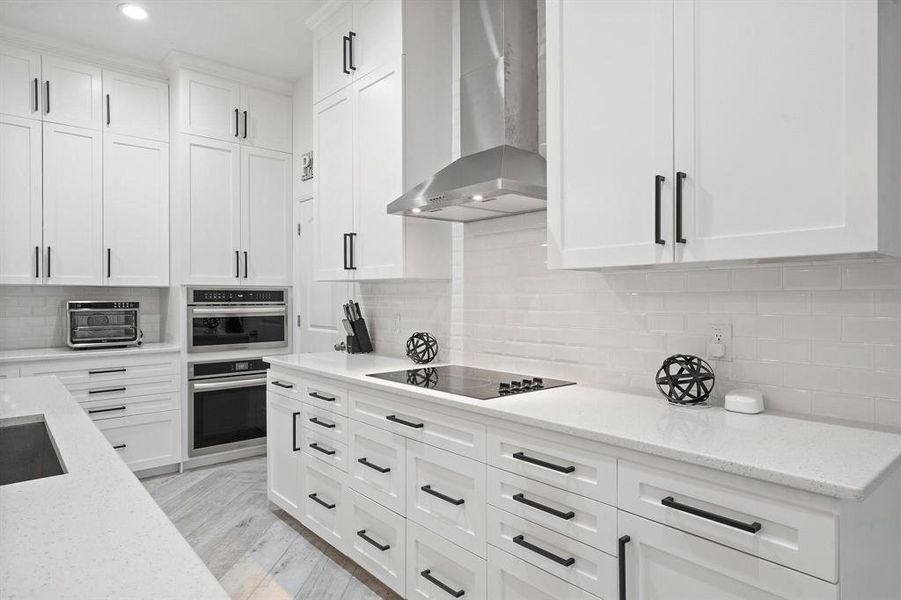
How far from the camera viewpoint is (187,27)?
356 centimetres

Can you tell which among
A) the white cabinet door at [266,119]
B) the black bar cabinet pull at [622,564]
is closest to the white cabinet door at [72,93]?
the white cabinet door at [266,119]

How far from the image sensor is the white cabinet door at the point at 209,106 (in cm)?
402

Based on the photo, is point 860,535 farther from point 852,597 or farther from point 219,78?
point 219,78

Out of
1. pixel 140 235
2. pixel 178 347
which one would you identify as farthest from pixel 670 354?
pixel 140 235

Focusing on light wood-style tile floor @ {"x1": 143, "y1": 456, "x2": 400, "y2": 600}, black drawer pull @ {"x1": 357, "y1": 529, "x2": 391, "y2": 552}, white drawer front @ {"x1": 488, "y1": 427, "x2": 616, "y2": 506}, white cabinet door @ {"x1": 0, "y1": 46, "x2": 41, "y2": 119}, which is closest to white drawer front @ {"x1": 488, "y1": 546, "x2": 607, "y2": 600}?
white drawer front @ {"x1": 488, "y1": 427, "x2": 616, "y2": 506}

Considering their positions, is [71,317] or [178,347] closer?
[71,317]

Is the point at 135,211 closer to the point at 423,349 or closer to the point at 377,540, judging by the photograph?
→ the point at 423,349

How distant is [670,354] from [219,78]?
3.86 metres

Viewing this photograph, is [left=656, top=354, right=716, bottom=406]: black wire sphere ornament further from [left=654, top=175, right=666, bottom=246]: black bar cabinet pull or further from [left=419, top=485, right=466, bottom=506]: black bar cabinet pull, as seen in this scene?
[left=419, top=485, right=466, bottom=506]: black bar cabinet pull

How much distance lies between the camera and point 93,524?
889 mm

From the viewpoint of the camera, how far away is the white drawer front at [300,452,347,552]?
2.61m

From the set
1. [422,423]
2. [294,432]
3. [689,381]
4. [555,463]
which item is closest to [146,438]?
[294,432]

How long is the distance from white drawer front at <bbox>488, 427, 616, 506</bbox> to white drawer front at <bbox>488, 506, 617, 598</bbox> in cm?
16

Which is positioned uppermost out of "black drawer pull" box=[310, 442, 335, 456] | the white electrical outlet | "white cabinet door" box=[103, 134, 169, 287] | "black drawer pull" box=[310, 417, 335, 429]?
"white cabinet door" box=[103, 134, 169, 287]
